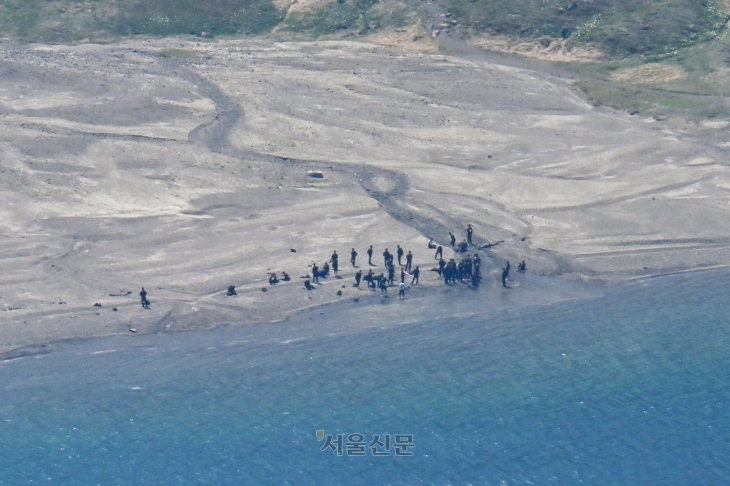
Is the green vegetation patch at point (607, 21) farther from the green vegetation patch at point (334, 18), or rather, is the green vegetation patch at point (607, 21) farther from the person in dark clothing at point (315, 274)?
the person in dark clothing at point (315, 274)

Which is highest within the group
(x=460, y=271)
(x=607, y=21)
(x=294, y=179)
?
(x=607, y=21)

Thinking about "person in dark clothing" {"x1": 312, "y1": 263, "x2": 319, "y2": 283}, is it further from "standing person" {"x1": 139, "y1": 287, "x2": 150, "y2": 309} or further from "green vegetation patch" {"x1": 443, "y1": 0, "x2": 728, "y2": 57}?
"green vegetation patch" {"x1": 443, "y1": 0, "x2": 728, "y2": 57}

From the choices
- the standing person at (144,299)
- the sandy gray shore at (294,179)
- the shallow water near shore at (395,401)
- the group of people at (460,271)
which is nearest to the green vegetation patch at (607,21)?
the sandy gray shore at (294,179)

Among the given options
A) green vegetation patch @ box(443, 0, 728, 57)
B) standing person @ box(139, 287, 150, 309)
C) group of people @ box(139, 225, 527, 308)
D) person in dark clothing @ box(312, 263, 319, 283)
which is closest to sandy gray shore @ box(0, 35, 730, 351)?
standing person @ box(139, 287, 150, 309)

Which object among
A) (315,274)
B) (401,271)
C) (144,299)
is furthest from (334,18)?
(144,299)

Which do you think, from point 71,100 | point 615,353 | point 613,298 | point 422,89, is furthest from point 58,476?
point 422,89

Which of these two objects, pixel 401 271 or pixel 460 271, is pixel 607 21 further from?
pixel 401 271
